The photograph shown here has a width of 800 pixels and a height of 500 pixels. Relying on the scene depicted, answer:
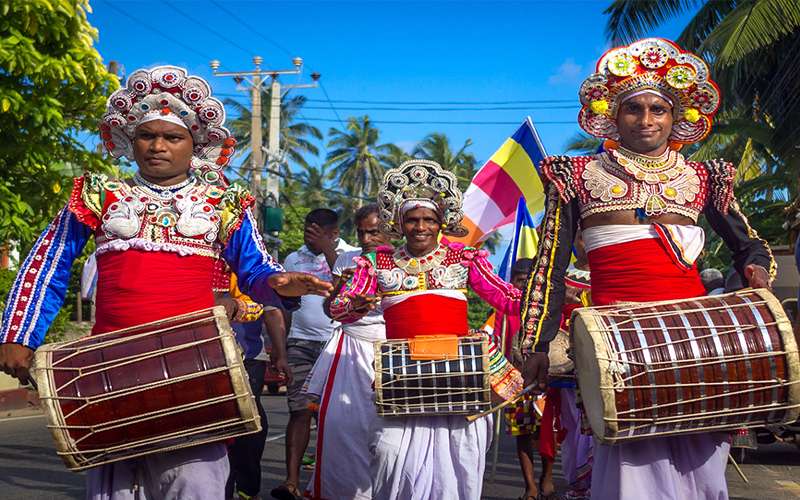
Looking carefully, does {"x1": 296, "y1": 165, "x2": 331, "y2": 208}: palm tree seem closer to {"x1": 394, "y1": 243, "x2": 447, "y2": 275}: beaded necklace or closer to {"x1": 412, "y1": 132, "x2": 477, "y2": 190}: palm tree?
{"x1": 412, "y1": 132, "x2": 477, "y2": 190}: palm tree

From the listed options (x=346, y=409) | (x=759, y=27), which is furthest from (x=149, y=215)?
(x=759, y=27)

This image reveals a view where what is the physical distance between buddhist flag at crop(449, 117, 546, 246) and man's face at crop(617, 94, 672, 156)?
8.57 m

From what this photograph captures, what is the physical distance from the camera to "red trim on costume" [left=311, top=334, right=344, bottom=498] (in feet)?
24.5

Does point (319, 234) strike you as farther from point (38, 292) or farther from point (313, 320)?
point (38, 292)

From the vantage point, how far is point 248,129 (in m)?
58.0

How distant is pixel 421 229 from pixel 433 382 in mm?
1066

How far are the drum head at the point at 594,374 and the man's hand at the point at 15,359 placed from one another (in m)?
2.30

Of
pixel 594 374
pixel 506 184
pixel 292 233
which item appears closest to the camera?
pixel 594 374

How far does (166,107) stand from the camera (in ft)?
16.1

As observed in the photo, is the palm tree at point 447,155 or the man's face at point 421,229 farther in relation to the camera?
the palm tree at point 447,155

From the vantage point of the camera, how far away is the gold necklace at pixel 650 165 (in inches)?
194

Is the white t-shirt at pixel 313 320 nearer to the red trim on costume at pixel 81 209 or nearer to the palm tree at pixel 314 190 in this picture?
the red trim on costume at pixel 81 209

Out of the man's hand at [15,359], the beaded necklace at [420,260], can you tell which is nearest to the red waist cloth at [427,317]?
the beaded necklace at [420,260]

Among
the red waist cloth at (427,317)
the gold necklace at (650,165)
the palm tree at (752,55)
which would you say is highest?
the palm tree at (752,55)
